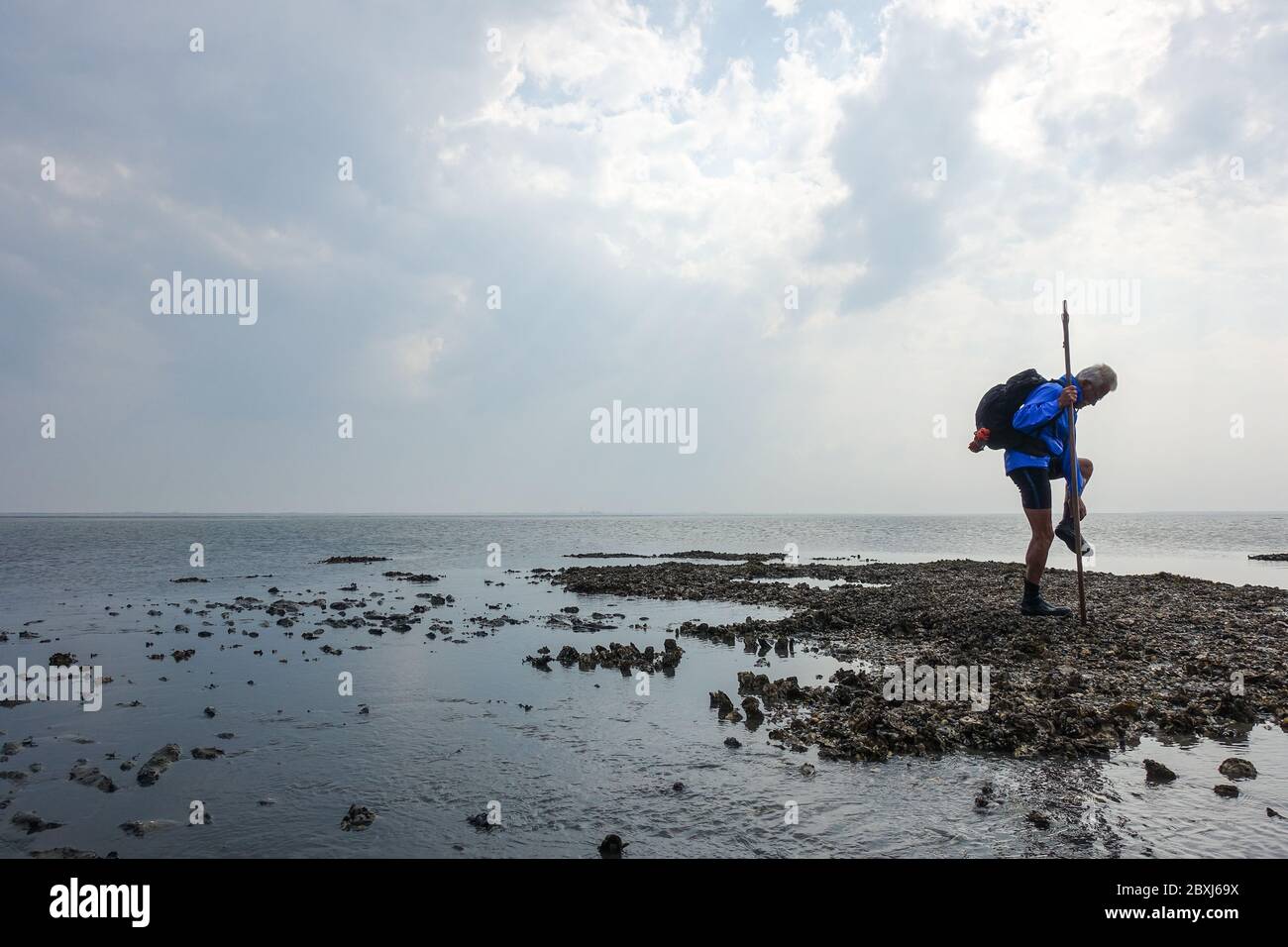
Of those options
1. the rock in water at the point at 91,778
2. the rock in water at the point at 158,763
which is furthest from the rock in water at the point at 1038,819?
the rock in water at the point at 91,778

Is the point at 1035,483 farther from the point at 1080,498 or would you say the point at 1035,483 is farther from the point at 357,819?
the point at 357,819

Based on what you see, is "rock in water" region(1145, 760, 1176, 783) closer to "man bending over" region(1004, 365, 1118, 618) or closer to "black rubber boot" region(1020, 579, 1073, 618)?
"man bending over" region(1004, 365, 1118, 618)

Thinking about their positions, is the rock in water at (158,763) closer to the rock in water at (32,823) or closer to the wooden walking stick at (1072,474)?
the rock in water at (32,823)

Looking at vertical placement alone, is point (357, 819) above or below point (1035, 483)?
below

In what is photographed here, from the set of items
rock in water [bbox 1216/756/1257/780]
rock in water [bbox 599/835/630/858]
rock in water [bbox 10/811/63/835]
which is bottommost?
rock in water [bbox 10/811/63/835]

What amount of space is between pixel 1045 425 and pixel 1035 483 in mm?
1086

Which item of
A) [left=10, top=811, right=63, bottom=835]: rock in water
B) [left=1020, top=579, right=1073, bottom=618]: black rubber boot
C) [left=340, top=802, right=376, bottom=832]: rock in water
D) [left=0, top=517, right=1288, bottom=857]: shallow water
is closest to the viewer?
[left=0, top=517, right=1288, bottom=857]: shallow water

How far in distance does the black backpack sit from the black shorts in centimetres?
35

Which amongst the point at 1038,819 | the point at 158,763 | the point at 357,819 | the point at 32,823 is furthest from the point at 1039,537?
the point at 32,823

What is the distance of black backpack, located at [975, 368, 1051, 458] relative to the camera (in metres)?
12.7

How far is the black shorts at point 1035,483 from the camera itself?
12602 millimetres

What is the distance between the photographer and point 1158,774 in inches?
273

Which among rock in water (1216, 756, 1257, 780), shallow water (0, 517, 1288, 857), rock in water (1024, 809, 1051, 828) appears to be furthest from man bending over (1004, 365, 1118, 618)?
rock in water (1024, 809, 1051, 828)
